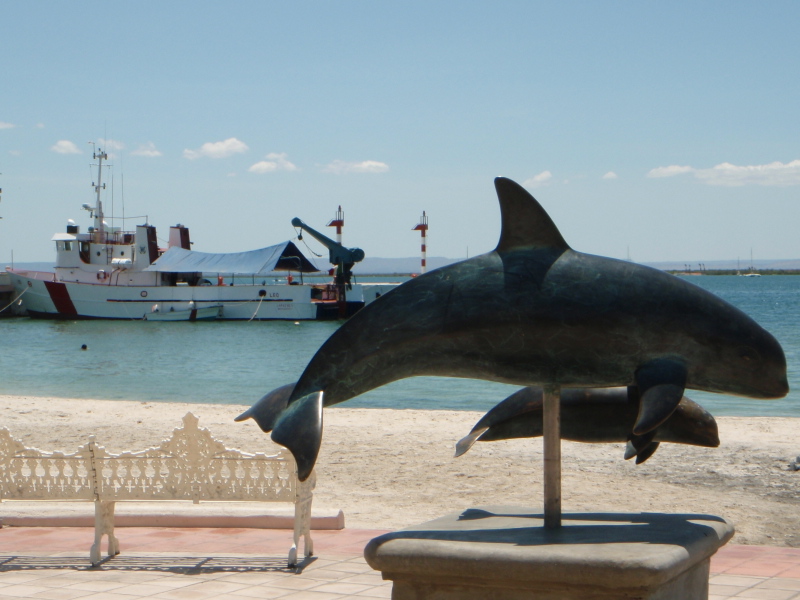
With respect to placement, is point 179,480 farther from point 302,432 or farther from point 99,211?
point 99,211

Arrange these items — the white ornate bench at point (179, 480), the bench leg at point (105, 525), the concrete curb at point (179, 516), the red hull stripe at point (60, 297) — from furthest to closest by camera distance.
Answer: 1. the red hull stripe at point (60, 297)
2. the concrete curb at point (179, 516)
3. the white ornate bench at point (179, 480)
4. the bench leg at point (105, 525)

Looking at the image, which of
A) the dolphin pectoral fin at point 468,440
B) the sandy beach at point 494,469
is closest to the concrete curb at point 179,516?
the sandy beach at point 494,469

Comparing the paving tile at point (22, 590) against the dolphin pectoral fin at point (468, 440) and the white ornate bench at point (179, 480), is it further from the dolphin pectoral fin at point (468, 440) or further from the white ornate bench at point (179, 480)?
the dolphin pectoral fin at point (468, 440)

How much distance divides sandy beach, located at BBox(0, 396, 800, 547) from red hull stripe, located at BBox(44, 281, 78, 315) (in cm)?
3862

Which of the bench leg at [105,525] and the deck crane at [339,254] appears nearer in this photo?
the bench leg at [105,525]

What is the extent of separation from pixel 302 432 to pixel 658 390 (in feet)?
5.34

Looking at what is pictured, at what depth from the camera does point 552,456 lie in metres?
4.79

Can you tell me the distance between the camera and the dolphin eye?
4336 millimetres

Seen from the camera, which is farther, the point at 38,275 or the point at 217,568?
the point at 38,275

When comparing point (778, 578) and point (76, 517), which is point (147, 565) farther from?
point (778, 578)

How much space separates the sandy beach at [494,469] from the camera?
8.81 meters

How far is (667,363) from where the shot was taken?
427 cm

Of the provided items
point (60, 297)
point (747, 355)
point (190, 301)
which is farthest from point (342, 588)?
point (60, 297)

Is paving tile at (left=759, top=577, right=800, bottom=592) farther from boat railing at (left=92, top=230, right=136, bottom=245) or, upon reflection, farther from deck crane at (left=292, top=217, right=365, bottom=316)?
boat railing at (left=92, top=230, right=136, bottom=245)
